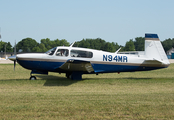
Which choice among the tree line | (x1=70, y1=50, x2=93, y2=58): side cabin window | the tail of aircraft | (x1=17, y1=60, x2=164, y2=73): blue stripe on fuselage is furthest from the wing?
the tree line

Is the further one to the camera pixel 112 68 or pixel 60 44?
pixel 60 44

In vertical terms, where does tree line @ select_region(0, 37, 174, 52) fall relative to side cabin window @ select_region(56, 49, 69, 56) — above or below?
above

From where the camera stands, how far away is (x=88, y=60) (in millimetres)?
11188

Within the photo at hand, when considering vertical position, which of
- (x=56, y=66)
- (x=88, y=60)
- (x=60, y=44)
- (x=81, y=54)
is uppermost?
(x=60, y=44)

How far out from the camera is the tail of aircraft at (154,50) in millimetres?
11672

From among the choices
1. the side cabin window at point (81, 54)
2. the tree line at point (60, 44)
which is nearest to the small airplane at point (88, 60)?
the side cabin window at point (81, 54)

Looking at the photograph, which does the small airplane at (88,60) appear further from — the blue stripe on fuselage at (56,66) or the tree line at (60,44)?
the tree line at (60,44)

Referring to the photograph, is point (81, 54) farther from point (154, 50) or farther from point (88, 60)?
point (154, 50)

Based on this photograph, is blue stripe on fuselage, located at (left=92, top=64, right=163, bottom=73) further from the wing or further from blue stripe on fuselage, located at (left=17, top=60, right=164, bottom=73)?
the wing

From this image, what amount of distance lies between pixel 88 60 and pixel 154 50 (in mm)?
3940

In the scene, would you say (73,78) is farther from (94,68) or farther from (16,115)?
(16,115)

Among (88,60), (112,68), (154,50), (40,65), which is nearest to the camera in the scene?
(40,65)

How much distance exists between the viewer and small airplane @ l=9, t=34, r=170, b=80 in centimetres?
1095

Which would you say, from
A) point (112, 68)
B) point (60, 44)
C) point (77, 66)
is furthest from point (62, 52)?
point (60, 44)
